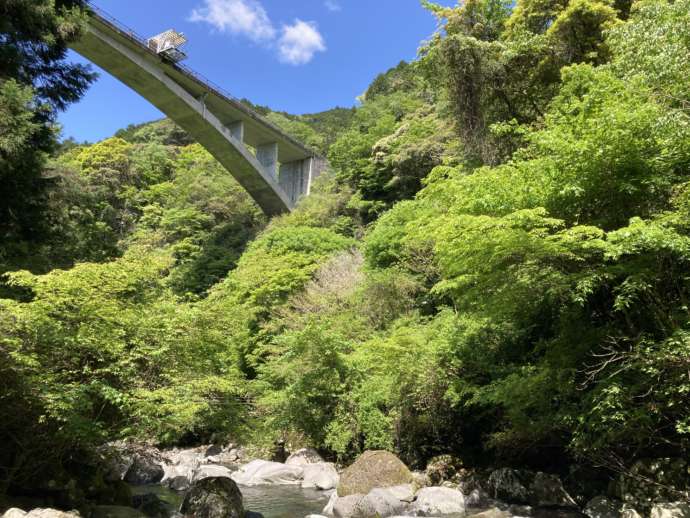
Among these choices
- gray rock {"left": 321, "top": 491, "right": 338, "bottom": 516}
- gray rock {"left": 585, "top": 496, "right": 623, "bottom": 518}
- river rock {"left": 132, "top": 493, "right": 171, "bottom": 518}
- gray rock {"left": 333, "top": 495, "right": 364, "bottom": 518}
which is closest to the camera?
gray rock {"left": 585, "top": 496, "right": 623, "bottom": 518}

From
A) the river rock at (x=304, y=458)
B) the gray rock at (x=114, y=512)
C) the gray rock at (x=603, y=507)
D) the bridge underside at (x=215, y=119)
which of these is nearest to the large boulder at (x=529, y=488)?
the gray rock at (x=603, y=507)

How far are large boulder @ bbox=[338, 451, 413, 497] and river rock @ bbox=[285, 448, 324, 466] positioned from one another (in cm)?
345

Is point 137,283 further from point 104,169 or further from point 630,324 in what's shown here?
point 104,169

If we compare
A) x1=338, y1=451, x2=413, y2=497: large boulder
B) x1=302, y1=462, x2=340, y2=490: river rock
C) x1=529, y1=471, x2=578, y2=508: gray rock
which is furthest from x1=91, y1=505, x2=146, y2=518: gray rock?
x1=529, y1=471, x2=578, y2=508: gray rock

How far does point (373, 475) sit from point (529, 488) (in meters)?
3.33

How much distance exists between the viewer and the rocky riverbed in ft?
29.3

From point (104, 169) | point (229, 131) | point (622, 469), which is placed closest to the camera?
point (622, 469)

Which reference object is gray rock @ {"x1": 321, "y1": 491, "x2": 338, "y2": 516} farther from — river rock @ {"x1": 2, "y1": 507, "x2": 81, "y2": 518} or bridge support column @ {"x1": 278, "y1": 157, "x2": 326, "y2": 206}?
bridge support column @ {"x1": 278, "y1": 157, "x2": 326, "y2": 206}

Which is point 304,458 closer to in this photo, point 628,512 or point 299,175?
point 628,512

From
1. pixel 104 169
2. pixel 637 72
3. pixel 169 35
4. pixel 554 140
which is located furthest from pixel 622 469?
pixel 104 169

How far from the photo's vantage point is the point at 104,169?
37156 millimetres

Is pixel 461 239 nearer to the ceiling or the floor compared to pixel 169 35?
nearer to the floor

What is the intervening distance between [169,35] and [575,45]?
20590mm

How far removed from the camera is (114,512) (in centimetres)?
894
